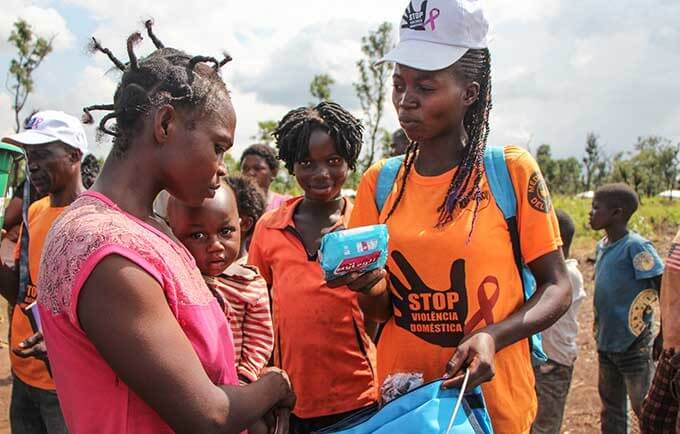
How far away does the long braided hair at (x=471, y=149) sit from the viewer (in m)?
1.91

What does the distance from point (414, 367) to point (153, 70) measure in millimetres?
1116

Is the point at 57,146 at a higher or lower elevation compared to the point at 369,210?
higher

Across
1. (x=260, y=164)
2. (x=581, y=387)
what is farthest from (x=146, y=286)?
(x=581, y=387)

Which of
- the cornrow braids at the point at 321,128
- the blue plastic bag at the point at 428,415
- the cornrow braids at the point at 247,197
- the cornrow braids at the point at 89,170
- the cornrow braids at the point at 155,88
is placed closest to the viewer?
the cornrow braids at the point at 155,88

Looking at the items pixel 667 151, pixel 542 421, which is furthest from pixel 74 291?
pixel 667 151

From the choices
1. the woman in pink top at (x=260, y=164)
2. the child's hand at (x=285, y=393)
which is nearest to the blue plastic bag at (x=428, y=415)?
the child's hand at (x=285, y=393)

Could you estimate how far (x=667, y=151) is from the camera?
40.4m

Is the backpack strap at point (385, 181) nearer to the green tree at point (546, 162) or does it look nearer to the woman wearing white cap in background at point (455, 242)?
the woman wearing white cap in background at point (455, 242)

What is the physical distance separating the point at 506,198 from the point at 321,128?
120 centimetres

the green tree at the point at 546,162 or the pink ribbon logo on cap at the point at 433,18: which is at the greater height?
the pink ribbon logo on cap at the point at 433,18

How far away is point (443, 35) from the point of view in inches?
75.3

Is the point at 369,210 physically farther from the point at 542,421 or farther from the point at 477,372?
the point at 542,421

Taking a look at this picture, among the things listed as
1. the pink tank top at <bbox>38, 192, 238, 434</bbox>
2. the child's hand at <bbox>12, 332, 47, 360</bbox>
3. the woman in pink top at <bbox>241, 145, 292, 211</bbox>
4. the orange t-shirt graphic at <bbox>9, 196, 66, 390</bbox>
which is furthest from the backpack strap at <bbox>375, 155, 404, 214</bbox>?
the woman in pink top at <bbox>241, 145, 292, 211</bbox>

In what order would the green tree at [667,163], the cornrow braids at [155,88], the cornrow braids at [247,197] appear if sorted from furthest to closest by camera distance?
the green tree at [667,163], the cornrow braids at [247,197], the cornrow braids at [155,88]
